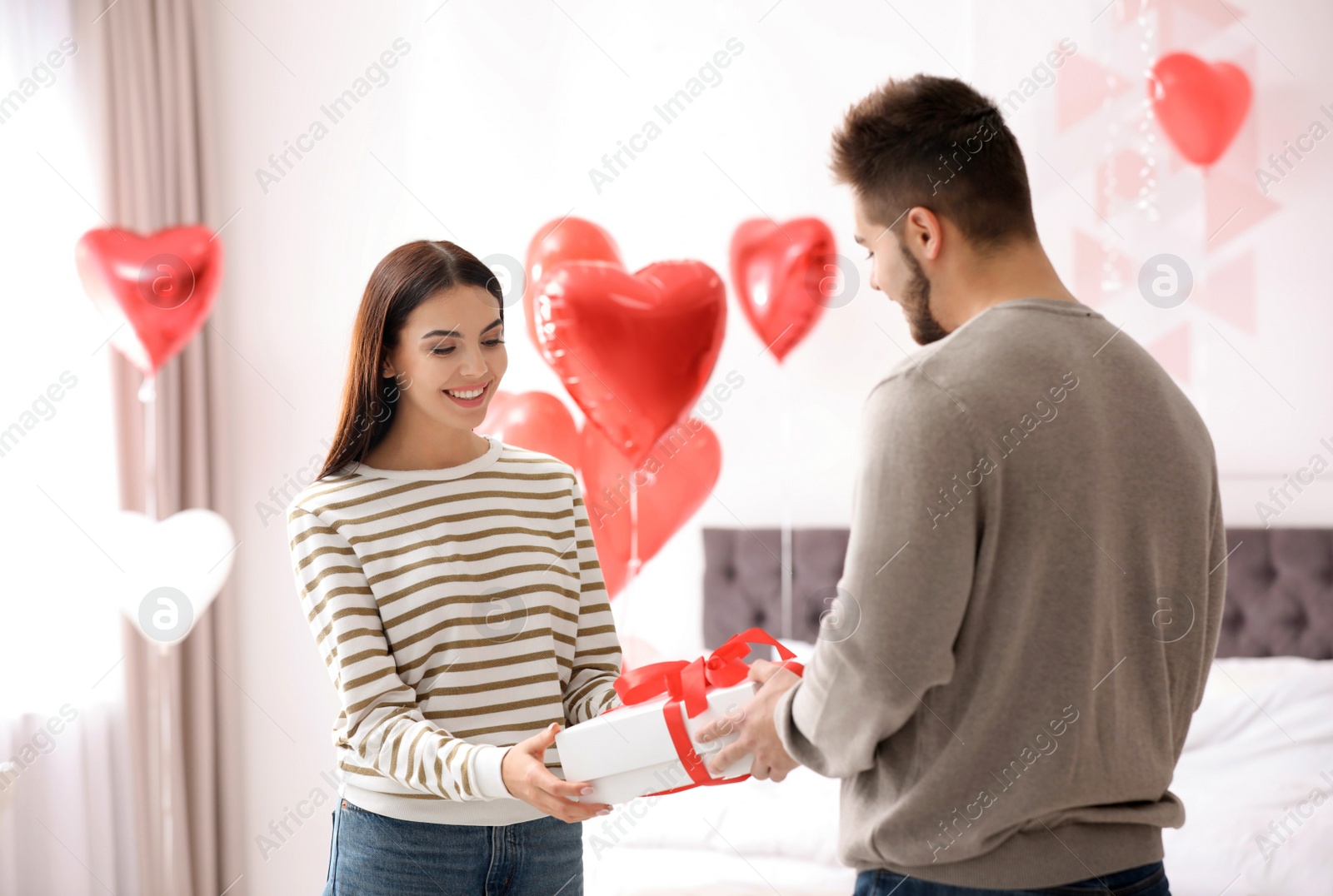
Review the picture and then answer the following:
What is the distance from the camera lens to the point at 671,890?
2.15 metres

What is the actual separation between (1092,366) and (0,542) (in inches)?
105

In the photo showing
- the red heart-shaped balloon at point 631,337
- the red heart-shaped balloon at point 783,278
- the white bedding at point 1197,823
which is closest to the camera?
the white bedding at point 1197,823

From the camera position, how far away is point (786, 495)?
320 centimetres

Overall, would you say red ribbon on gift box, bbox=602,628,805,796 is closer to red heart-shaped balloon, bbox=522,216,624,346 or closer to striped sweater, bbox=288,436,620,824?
striped sweater, bbox=288,436,620,824

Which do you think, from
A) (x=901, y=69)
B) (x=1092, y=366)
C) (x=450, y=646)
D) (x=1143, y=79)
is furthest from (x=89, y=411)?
(x=1143, y=79)

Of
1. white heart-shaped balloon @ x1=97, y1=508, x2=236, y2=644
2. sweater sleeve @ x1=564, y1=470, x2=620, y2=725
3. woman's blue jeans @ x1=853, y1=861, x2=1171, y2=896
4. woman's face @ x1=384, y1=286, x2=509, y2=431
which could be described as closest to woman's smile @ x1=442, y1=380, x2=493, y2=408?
woman's face @ x1=384, y1=286, x2=509, y2=431

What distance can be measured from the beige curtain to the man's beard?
254cm

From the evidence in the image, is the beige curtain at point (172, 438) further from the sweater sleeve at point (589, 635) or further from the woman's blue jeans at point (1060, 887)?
the woman's blue jeans at point (1060, 887)

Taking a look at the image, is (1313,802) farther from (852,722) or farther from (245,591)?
(245,591)

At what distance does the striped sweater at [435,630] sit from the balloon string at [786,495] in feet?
6.27

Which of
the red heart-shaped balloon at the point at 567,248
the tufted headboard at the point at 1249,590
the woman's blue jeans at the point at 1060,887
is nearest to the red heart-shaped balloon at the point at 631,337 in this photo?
the red heart-shaped balloon at the point at 567,248

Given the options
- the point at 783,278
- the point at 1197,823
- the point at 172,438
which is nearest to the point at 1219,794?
the point at 1197,823

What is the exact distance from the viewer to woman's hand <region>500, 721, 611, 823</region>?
1.16m

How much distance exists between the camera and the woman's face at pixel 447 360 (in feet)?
4.32
